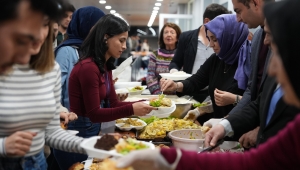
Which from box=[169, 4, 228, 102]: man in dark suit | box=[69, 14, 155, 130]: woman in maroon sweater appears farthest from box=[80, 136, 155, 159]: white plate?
box=[169, 4, 228, 102]: man in dark suit

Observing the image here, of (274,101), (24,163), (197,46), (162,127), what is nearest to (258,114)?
(274,101)

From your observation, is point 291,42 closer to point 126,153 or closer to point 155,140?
point 126,153

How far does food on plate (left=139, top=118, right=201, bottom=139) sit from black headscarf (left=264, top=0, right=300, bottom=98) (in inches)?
54.6

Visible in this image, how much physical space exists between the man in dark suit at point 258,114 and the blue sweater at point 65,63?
1.32m

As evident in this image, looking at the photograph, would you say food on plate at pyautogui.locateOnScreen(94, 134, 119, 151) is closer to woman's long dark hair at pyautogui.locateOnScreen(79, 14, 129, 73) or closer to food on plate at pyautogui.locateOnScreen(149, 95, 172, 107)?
woman's long dark hair at pyautogui.locateOnScreen(79, 14, 129, 73)

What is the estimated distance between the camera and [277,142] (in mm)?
1198

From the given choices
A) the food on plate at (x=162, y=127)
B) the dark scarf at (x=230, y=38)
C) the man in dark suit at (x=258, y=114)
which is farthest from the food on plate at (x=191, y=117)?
the man in dark suit at (x=258, y=114)

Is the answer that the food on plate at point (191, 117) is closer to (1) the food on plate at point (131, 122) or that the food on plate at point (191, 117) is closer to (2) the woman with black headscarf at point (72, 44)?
(1) the food on plate at point (131, 122)

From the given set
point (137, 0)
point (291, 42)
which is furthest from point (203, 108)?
point (137, 0)

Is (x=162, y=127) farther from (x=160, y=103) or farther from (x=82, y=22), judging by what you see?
(x=82, y=22)

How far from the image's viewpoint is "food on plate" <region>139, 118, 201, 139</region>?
2.29m

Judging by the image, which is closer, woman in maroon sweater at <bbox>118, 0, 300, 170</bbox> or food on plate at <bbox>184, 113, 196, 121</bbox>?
woman in maroon sweater at <bbox>118, 0, 300, 170</bbox>

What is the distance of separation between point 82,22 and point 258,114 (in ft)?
5.24

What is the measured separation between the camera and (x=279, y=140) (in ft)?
3.90
